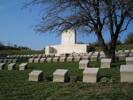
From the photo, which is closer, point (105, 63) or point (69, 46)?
point (105, 63)

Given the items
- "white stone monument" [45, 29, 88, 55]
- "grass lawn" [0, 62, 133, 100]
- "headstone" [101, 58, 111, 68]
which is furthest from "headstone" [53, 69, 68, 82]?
"white stone monument" [45, 29, 88, 55]

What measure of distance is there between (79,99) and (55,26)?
13.9 meters

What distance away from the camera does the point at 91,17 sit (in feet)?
76.4

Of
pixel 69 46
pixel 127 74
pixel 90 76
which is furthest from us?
pixel 69 46

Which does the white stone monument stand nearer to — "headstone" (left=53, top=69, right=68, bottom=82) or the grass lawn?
"headstone" (left=53, top=69, right=68, bottom=82)

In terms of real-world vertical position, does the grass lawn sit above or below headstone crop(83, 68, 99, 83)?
below

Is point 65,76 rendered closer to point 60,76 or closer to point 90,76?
point 60,76

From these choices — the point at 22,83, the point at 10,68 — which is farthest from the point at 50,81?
the point at 10,68

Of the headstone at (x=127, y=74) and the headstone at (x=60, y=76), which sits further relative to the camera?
the headstone at (x=60, y=76)

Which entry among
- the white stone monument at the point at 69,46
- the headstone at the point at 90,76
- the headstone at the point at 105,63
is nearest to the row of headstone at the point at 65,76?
the headstone at the point at 90,76

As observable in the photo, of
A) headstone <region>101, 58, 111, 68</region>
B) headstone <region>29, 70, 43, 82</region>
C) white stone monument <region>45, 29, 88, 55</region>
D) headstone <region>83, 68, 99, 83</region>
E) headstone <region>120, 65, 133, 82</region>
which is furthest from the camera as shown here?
white stone monument <region>45, 29, 88, 55</region>

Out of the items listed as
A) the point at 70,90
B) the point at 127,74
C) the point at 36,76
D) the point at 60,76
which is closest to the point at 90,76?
the point at 60,76

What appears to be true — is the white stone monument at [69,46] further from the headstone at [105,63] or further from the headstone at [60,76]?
the headstone at [60,76]

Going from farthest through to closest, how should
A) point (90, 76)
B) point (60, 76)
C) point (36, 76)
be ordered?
point (36, 76), point (60, 76), point (90, 76)
